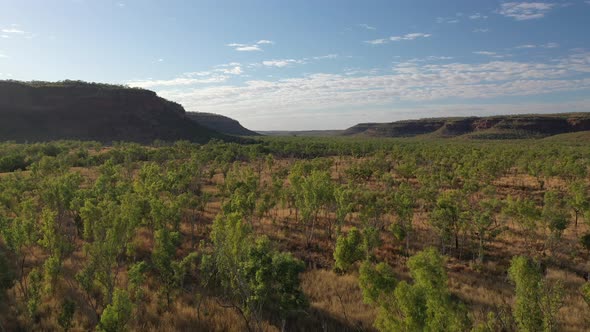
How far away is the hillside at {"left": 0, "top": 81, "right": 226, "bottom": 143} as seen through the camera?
108m

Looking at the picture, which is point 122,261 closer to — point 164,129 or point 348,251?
point 348,251

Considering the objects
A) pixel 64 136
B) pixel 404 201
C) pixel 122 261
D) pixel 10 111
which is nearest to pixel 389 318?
pixel 404 201

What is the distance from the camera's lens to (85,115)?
120m

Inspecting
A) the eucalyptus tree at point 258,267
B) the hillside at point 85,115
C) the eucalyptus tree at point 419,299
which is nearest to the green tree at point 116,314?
the eucalyptus tree at point 258,267

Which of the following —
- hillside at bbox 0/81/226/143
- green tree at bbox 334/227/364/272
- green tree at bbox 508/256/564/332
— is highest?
hillside at bbox 0/81/226/143

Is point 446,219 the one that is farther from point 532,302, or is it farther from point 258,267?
point 258,267

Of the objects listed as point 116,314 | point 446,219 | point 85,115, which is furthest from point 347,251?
point 85,115

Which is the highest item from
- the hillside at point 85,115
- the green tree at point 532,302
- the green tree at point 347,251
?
the hillside at point 85,115

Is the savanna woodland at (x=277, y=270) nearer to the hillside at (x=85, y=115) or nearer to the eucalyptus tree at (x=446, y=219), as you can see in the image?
the eucalyptus tree at (x=446, y=219)

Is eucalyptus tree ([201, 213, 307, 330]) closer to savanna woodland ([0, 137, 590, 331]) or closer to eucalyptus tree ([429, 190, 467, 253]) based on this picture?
savanna woodland ([0, 137, 590, 331])

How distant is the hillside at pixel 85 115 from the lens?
108 meters

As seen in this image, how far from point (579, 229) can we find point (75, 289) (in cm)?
3028

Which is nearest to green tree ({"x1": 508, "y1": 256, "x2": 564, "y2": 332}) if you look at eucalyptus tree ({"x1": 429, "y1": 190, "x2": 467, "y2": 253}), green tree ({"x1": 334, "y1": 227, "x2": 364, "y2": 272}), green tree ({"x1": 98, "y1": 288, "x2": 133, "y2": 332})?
green tree ({"x1": 334, "y1": 227, "x2": 364, "y2": 272})

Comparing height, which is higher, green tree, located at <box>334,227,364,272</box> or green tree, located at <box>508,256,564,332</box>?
green tree, located at <box>508,256,564,332</box>
